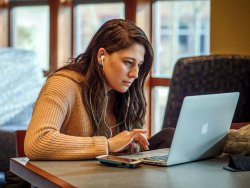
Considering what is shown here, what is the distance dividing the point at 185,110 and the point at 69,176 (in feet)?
1.43

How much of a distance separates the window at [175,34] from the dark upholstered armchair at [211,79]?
1.71 ft

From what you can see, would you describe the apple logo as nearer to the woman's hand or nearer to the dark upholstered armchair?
the woman's hand

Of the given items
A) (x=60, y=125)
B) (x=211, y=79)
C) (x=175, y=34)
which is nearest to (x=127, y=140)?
(x=60, y=125)

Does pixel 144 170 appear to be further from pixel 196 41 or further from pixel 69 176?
pixel 196 41

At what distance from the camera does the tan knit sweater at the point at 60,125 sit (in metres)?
2.05

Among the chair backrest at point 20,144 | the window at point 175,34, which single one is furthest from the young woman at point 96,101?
the window at point 175,34

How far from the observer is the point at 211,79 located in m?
3.39

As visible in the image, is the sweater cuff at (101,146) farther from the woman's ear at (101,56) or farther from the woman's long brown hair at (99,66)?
the woman's ear at (101,56)

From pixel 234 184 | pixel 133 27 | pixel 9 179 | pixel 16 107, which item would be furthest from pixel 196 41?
pixel 234 184

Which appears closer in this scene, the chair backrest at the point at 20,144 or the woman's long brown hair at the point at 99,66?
the woman's long brown hair at the point at 99,66

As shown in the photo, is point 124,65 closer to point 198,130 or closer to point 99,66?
point 99,66

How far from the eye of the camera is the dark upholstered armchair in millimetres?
3330

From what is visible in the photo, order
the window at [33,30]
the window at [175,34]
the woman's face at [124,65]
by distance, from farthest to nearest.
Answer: the window at [33,30] < the window at [175,34] < the woman's face at [124,65]

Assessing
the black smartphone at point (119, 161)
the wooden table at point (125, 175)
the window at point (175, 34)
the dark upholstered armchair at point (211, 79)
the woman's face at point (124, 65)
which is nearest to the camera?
the wooden table at point (125, 175)
